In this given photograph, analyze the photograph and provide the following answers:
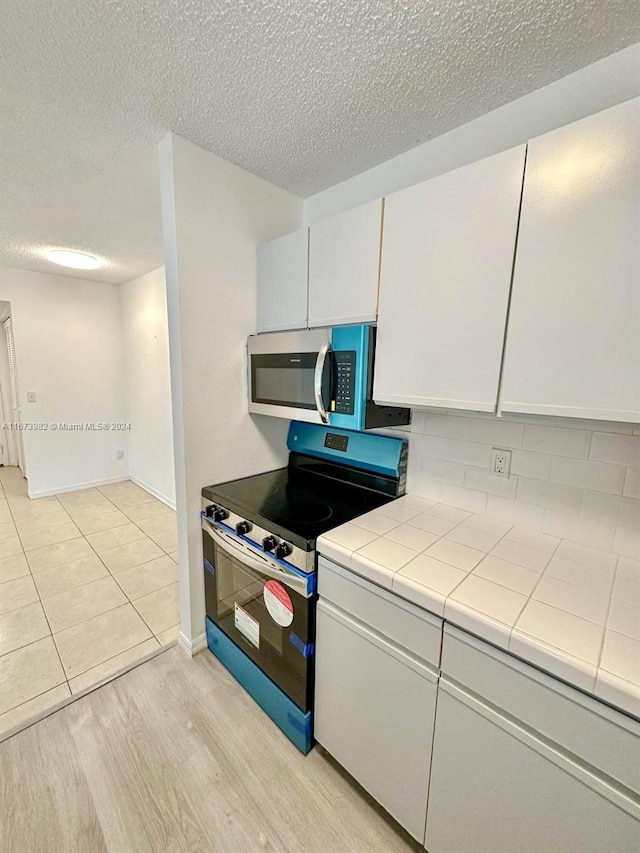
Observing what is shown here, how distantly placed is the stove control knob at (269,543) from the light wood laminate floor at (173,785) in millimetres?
715

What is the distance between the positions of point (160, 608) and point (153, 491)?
Answer: 214cm

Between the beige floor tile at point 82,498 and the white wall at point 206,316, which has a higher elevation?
the white wall at point 206,316

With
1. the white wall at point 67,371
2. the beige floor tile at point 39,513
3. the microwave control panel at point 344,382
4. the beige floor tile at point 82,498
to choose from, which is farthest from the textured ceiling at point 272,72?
the beige floor tile at point 82,498

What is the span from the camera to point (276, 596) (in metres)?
1.37

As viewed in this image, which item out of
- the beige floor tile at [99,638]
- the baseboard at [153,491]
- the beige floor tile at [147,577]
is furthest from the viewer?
the baseboard at [153,491]

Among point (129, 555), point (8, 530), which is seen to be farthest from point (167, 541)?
point (8, 530)

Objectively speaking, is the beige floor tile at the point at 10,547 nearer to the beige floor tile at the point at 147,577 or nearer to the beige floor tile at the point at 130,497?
the beige floor tile at the point at 130,497

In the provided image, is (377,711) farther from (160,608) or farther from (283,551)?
(160,608)

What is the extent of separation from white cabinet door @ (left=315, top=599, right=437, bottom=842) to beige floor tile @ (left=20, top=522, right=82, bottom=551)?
2.79 m

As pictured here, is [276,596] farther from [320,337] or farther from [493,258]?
[493,258]

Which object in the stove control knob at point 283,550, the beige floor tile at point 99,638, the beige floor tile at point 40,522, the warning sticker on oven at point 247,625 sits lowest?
the beige floor tile at point 99,638

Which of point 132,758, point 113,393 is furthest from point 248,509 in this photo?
A: point 113,393

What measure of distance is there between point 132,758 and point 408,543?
4.49ft

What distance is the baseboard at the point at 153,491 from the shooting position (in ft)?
12.3
